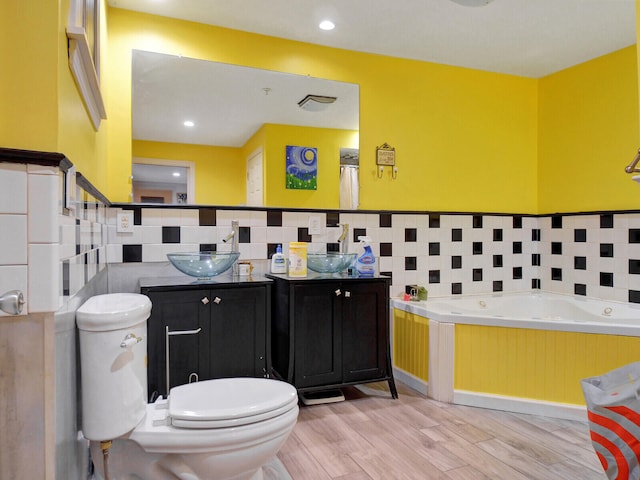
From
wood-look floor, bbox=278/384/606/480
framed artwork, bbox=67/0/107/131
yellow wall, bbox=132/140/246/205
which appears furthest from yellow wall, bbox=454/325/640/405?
framed artwork, bbox=67/0/107/131

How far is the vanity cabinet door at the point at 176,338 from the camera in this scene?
2.30 m

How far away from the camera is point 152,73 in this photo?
276 cm

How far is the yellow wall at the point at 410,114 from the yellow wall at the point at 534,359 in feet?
4.01

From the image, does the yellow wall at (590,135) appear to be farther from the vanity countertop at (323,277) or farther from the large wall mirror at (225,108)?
the vanity countertop at (323,277)

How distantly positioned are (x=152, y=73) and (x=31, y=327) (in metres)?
2.17

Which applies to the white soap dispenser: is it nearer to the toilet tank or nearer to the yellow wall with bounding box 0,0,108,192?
the toilet tank

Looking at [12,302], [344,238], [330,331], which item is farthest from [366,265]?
[12,302]

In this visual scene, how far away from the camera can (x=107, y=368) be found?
55.2 inches

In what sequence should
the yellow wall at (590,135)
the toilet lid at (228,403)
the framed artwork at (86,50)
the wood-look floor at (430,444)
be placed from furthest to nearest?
the yellow wall at (590,135) < the wood-look floor at (430,444) < the toilet lid at (228,403) < the framed artwork at (86,50)

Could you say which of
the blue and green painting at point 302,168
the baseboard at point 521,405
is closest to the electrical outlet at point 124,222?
the blue and green painting at point 302,168

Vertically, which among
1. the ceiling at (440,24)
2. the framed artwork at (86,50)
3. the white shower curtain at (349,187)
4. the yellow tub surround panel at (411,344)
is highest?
the ceiling at (440,24)

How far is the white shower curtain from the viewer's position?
323cm

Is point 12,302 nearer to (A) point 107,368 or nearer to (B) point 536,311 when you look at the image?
(A) point 107,368

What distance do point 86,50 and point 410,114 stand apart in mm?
2594
